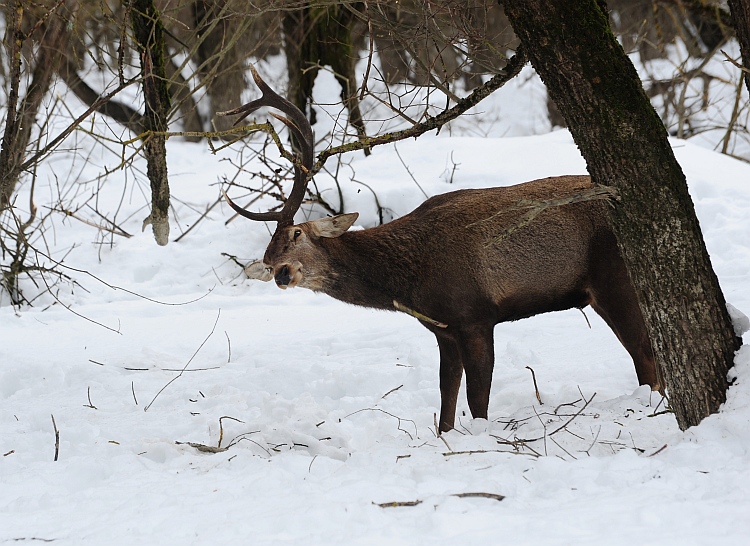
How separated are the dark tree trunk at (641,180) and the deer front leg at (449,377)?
1.86 m

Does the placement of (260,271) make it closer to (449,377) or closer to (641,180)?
(449,377)

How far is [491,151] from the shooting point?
36.2ft

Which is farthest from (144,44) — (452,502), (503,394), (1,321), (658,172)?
(452,502)

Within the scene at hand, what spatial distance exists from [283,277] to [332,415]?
3.27ft

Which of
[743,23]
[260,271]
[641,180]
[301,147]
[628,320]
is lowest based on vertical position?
[628,320]

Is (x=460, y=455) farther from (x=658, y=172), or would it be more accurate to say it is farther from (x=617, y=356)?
(x=617, y=356)

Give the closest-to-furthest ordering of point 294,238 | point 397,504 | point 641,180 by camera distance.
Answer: point 397,504
point 641,180
point 294,238

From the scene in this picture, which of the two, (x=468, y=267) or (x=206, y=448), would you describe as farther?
(x=468, y=267)

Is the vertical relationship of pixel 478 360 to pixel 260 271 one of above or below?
below

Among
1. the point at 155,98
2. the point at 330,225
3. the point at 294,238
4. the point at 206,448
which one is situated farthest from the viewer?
the point at 155,98

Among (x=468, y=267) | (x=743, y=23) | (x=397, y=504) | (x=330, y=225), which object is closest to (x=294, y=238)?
(x=330, y=225)

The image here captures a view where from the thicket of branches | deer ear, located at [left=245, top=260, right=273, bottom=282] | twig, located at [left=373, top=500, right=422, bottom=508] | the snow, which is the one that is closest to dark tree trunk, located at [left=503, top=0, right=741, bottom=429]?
the snow

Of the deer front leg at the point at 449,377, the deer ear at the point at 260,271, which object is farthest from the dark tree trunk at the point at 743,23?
the deer ear at the point at 260,271

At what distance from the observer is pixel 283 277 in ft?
18.2
